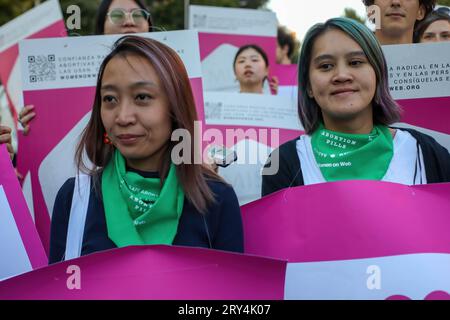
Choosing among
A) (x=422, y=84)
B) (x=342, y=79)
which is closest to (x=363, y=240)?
(x=342, y=79)

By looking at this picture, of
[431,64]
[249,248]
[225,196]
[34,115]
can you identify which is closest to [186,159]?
[225,196]

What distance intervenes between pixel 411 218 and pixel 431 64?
1.17 metres

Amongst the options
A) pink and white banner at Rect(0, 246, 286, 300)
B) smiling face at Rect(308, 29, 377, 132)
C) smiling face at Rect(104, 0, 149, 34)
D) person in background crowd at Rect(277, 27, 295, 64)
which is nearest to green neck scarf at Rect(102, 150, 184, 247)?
pink and white banner at Rect(0, 246, 286, 300)

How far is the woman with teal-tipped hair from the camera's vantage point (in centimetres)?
248

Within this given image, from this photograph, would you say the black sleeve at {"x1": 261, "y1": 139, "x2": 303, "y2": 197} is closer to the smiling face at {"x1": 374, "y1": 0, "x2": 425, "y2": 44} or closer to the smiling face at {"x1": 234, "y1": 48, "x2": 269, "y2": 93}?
the smiling face at {"x1": 374, "y1": 0, "x2": 425, "y2": 44}

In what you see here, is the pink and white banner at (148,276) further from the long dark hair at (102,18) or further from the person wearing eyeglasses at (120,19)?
the long dark hair at (102,18)

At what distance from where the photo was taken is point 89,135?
251 centimetres

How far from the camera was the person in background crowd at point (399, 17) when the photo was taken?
326 centimetres

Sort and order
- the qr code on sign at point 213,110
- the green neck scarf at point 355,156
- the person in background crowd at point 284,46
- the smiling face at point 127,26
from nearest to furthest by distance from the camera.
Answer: the green neck scarf at point 355,156 < the smiling face at point 127,26 < the qr code on sign at point 213,110 < the person in background crowd at point 284,46

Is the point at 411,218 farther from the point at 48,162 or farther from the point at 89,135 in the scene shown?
the point at 48,162

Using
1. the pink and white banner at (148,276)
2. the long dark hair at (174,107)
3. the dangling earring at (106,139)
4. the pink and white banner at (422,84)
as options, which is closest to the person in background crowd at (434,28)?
the pink and white banner at (422,84)

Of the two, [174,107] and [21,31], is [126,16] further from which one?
[21,31]

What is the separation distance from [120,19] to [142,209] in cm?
201

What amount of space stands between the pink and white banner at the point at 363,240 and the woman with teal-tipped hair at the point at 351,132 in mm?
252
